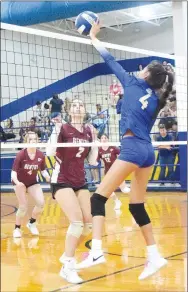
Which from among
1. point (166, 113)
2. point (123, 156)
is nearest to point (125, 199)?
point (166, 113)

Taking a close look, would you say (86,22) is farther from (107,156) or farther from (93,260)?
(107,156)

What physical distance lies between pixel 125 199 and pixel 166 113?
2.86m

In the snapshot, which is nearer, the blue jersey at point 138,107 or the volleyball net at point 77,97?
the blue jersey at point 138,107

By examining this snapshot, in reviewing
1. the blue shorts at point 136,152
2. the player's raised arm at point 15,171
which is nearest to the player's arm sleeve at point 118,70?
the blue shorts at point 136,152

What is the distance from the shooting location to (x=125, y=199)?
11438 mm

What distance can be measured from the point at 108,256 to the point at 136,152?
1.81m

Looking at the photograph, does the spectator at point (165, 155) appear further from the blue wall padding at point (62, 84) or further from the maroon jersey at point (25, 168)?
the maroon jersey at point (25, 168)

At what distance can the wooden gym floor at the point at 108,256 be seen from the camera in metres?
4.37

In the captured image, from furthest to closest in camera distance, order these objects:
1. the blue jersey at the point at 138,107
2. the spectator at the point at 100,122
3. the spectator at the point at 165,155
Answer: the spectator at the point at 100,122 < the spectator at the point at 165,155 < the blue jersey at the point at 138,107

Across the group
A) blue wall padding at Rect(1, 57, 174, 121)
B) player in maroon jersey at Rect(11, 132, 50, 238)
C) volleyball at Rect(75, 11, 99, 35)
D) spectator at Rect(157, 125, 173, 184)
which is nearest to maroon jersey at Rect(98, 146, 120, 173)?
Answer: spectator at Rect(157, 125, 173, 184)

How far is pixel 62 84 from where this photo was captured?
17297mm

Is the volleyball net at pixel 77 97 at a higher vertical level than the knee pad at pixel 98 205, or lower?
higher

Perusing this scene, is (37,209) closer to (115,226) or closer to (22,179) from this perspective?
(22,179)

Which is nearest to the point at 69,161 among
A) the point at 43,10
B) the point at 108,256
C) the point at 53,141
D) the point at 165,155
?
the point at 53,141
